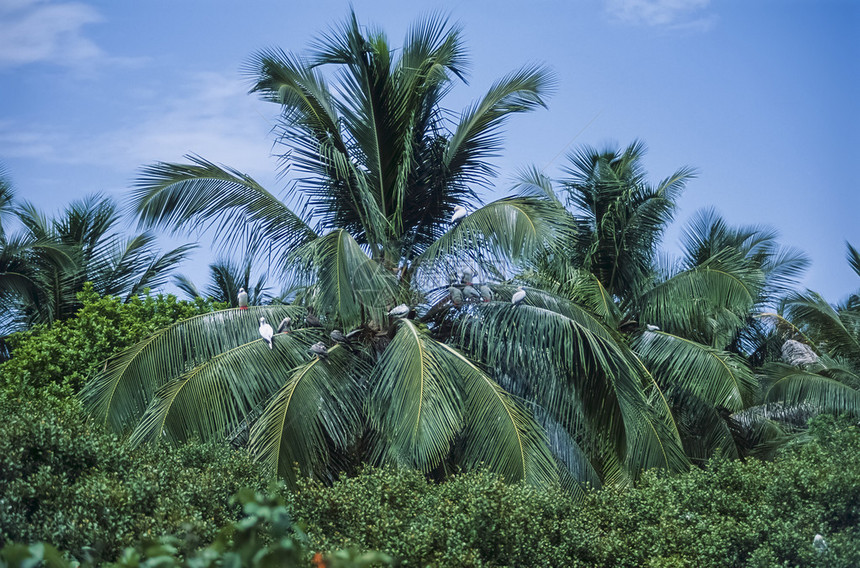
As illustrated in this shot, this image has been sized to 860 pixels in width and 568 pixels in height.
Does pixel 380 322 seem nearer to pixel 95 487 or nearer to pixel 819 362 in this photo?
pixel 95 487

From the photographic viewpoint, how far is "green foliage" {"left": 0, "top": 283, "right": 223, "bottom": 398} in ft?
43.7

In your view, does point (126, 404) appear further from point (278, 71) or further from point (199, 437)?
point (278, 71)

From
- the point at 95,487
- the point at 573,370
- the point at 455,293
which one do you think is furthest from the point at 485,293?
the point at 95,487

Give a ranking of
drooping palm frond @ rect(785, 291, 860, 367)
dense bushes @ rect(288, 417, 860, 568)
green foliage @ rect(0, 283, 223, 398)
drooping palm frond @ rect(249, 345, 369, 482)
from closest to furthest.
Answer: dense bushes @ rect(288, 417, 860, 568) → drooping palm frond @ rect(249, 345, 369, 482) → green foliage @ rect(0, 283, 223, 398) → drooping palm frond @ rect(785, 291, 860, 367)

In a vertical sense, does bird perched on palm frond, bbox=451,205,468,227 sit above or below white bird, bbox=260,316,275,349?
above

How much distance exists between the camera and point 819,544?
8.34m

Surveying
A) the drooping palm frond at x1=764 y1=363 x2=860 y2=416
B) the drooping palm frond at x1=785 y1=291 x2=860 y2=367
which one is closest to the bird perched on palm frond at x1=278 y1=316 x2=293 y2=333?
the drooping palm frond at x1=764 y1=363 x2=860 y2=416

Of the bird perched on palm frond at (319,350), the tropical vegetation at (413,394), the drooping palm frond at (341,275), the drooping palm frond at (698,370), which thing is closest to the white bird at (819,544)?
the tropical vegetation at (413,394)

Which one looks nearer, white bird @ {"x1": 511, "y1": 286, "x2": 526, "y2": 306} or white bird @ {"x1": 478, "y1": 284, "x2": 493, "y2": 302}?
white bird @ {"x1": 511, "y1": 286, "x2": 526, "y2": 306}

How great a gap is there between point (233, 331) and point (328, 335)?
118 centimetres

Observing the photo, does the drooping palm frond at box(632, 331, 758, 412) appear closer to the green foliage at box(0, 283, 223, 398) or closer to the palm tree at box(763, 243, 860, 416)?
the palm tree at box(763, 243, 860, 416)

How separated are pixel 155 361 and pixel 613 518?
5.49 m

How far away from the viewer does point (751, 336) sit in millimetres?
18812

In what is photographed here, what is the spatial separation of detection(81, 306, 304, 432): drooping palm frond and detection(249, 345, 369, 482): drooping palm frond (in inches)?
38.9
